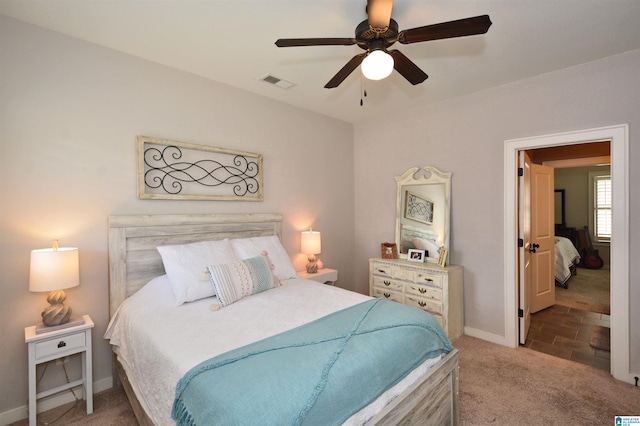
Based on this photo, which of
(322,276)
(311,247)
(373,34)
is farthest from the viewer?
(311,247)

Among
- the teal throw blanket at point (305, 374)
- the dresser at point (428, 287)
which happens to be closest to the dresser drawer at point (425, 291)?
the dresser at point (428, 287)

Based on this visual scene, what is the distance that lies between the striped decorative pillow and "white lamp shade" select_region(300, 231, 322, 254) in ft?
3.33

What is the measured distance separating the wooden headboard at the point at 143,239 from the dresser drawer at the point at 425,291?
6.90ft

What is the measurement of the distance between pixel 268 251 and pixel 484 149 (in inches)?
100

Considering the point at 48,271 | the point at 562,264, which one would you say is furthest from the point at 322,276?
the point at 562,264

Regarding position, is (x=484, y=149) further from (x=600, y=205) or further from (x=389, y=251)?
(x=600, y=205)

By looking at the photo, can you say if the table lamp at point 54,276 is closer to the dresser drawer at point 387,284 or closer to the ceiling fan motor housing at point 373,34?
the ceiling fan motor housing at point 373,34

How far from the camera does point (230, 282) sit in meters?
2.24

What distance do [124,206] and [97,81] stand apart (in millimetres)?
1003

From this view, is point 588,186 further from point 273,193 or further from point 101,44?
point 101,44

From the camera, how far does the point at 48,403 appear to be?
7.01 ft

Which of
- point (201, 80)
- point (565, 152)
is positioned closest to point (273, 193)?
point (201, 80)

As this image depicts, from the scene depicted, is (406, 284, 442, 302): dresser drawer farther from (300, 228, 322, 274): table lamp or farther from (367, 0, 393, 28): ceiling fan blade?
(367, 0, 393, 28): ceiling fan blade

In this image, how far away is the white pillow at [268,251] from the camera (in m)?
2.79
